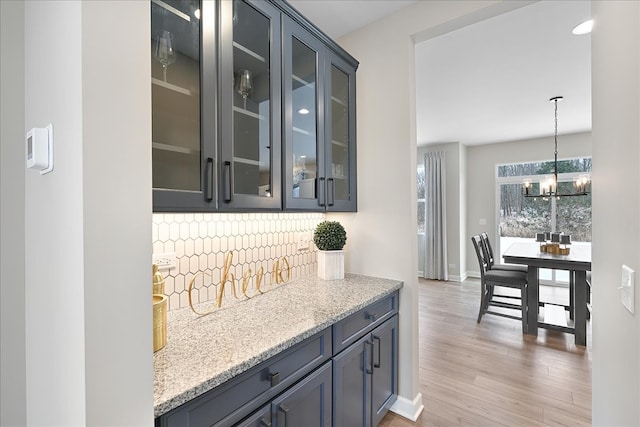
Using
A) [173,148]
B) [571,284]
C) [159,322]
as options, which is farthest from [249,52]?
[571,284]

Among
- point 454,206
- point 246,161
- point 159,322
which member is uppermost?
point 246,161

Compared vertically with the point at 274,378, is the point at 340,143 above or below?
above

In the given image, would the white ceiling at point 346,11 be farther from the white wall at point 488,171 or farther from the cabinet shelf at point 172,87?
the white wall at point 488,171

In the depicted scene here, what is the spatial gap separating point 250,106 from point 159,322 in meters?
0.98

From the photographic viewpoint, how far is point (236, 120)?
1.31m

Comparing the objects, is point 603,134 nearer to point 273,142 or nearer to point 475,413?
point 273,142

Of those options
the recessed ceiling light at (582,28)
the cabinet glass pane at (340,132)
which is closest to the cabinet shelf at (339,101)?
the cabinet glass pane at (340,132)

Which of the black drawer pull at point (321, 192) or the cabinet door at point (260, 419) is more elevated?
the black drawer pull at point (321, 192)

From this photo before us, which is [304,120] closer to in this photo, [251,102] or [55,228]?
[251,102]

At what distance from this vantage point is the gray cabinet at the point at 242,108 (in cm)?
111

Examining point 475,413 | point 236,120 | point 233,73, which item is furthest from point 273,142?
point 475,413

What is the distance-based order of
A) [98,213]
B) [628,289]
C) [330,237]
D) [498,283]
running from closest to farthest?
[98,213] → [628,289] → [330,237] → [498,283]

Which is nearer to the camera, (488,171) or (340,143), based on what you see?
(340,143)

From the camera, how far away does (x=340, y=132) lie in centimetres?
202
